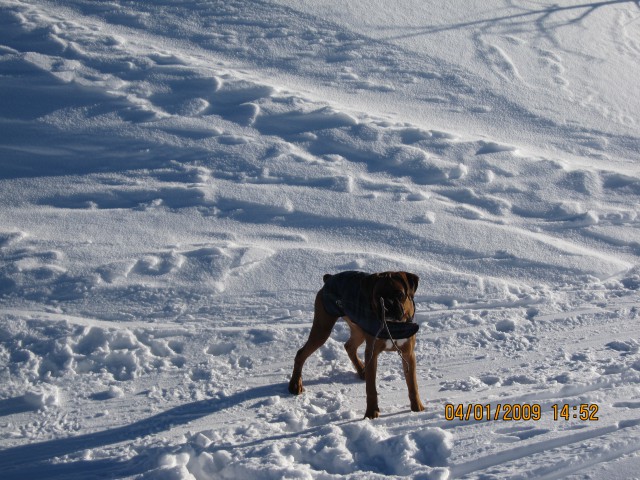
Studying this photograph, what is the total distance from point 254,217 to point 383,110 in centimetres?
273

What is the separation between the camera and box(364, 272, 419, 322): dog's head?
164 inches

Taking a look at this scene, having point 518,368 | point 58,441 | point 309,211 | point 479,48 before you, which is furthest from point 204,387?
point 479,48

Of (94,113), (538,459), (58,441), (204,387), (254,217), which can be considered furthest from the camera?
(94,113)

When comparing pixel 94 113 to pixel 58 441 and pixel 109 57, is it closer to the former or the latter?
pixel 109 57

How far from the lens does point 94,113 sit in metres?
8.44

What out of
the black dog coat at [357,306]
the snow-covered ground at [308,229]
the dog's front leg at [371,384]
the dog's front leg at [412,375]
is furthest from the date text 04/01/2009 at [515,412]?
the black dog coat at [357,306]

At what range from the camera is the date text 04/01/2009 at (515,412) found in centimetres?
430

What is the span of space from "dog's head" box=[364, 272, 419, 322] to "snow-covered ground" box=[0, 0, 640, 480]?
68 centimetres

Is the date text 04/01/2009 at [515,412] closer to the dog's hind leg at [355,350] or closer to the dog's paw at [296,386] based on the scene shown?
the dog's hind leg at [355,350]

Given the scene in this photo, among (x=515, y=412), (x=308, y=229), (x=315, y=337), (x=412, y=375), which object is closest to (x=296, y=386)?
(x=315, y=337)

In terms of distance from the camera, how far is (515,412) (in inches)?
173

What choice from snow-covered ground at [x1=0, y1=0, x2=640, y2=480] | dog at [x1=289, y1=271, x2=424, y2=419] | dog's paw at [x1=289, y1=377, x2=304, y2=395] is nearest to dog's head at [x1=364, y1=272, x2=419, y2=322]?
dog at [x1=289, y1=271, x2=424, y2=419]

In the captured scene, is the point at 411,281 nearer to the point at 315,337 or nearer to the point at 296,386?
the point at 315,337

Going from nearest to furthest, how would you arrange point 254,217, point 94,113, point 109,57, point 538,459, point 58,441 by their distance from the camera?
1. point 538,459
2. point 58,441
3. point 254,217
4. point 94,113
5. point 109,57
